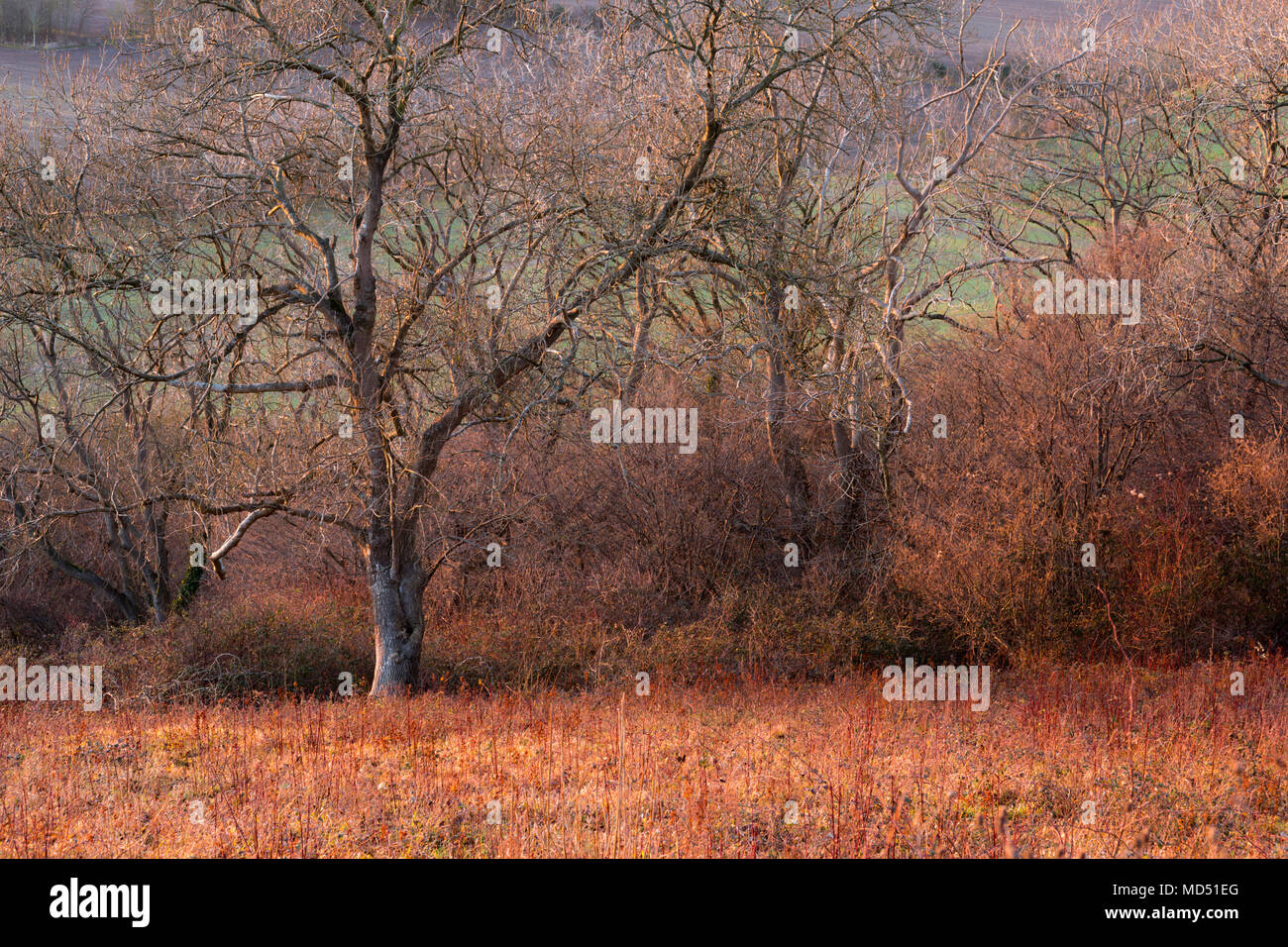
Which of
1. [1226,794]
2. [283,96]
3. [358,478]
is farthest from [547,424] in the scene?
[1226,794]

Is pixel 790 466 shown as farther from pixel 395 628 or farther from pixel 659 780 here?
pixel 659 780

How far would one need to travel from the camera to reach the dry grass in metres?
6.20

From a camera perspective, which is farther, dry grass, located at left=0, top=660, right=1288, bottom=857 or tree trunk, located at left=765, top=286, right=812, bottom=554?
tree trunk, located at left=765, top=286, right=812, bottom=554

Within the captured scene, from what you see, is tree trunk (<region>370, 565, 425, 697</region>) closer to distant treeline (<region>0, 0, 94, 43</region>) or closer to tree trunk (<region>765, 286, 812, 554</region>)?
tree trunk (<region>765, 286, 812, 554</region>)

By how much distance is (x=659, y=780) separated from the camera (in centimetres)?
770

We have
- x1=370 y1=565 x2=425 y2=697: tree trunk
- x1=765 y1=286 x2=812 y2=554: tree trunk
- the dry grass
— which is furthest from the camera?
x1=765 y1=286 x2=812 y2=554: tree trunk

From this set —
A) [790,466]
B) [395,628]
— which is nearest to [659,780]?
[395,628]

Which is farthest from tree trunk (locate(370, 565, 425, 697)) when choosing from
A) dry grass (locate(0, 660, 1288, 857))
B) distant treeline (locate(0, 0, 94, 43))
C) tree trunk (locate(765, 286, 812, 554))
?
distant treeline (locate(0, 0, 94, 43))

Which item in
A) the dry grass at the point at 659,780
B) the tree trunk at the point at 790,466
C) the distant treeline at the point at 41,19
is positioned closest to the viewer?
the dry grass at the point at 659,780

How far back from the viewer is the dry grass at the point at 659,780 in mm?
6203

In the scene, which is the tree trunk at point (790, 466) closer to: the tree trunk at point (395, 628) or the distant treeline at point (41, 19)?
the tree trunk at point (395, 628)

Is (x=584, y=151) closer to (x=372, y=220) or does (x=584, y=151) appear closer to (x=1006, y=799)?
(x=372, y=220)

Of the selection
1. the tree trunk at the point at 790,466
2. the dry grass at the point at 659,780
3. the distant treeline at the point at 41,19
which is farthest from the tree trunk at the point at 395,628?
the distant treeline at the point at 41,19
